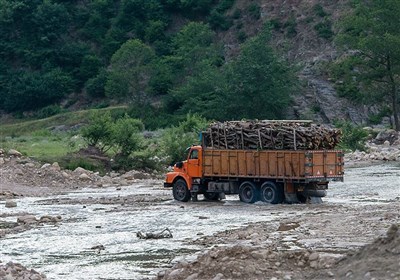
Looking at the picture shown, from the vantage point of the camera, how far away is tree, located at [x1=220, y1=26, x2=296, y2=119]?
77.0m

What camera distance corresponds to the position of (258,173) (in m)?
33.8

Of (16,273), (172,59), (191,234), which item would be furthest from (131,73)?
(16,273)

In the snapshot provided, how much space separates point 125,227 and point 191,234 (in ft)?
10.2

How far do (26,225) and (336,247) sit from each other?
432 inches

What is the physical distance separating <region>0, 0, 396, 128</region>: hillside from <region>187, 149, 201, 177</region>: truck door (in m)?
41.7

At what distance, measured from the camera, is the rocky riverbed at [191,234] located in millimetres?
16891

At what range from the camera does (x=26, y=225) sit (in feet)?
93.9

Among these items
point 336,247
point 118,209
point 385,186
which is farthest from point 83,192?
point 336,247

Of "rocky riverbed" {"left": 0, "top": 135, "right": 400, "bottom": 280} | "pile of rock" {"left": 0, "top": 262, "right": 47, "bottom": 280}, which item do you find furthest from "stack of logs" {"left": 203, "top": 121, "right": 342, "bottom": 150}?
"pile of rock" {"left": 0, "top": 262, "right": 47, "bottom": 280}

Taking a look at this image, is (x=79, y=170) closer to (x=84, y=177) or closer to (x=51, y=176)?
(x=84, y=177)

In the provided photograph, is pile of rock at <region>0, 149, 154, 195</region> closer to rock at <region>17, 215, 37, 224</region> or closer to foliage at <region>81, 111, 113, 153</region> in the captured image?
foliage at <region>81, 111, 113, 153</region>

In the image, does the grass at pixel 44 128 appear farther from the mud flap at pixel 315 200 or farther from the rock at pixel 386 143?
the mud flap at pixel 315 200

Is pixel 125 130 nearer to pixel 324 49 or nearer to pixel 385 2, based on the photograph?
pixel 385 2

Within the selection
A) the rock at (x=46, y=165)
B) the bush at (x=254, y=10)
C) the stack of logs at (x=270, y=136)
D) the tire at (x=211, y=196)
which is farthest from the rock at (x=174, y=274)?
the bush at (x=254, y=10)
